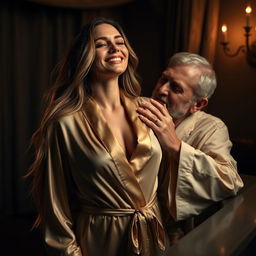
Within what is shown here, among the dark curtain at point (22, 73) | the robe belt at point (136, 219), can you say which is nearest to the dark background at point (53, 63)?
the dark curtain at point (22, 73)

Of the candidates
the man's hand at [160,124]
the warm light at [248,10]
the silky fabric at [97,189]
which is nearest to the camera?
the silky fabric at [97,189]

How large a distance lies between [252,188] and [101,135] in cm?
68

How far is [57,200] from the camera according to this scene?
3.96 ft

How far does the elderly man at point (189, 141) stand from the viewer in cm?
134

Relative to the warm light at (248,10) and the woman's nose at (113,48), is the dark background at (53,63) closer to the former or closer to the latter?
the warm light at (248,10)

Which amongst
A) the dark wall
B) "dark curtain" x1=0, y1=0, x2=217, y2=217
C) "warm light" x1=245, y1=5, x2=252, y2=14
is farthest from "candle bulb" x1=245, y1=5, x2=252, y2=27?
"dark curtain" x1=0, y1=0, x2=217, y2=217

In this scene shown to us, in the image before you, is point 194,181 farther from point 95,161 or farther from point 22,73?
point 22,73

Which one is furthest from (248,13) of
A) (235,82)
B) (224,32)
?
(235,82)

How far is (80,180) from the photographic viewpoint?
1189 mm

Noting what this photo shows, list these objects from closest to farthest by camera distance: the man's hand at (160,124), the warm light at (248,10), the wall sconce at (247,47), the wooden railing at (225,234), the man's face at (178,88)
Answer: the wooden railing at (225,234) < the man's hand at (160,124) < the man's face at (178,88) < the warm light at (248,10) < the wall sconce at (247,47)

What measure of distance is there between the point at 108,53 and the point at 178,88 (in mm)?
516

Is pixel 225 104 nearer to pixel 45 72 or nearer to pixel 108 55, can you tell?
pixel 45 72

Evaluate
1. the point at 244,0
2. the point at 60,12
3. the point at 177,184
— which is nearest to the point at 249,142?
the point at 244,0

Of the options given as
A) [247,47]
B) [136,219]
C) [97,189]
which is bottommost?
[136,219]
